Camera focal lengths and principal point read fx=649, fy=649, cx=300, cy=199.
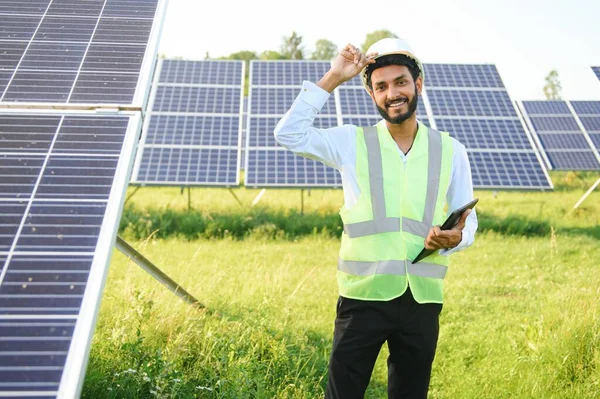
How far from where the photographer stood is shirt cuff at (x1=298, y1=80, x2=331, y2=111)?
3.07 metres

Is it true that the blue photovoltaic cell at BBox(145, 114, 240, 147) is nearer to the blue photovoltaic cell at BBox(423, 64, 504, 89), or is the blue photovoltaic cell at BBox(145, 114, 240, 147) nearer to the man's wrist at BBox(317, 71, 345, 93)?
the blue photovoltaic cell at BBox(423, 64, 504, 89)

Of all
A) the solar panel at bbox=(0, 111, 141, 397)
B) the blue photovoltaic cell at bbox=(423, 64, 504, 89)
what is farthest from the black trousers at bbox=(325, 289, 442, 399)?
the blue photovoltaic cell at bbox=(423, 64, 504, 89)

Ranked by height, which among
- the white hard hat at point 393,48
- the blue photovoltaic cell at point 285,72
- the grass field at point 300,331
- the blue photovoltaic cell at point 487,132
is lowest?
the grass field at point 300,331

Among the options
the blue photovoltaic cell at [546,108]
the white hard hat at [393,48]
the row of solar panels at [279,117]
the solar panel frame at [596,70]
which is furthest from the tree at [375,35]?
the white hard hat at [393,48]

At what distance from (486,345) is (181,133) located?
878cm

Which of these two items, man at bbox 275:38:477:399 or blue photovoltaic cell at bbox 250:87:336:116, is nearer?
man at bbox 275:38:477:399

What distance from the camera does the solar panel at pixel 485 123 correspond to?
11711 mm

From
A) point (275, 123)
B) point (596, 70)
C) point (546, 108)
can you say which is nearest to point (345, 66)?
point (275, 123)

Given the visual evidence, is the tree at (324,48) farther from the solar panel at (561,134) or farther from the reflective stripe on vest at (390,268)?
the reflective stripe on vest at (390,268)

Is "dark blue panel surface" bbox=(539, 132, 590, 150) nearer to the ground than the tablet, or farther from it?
farther from it

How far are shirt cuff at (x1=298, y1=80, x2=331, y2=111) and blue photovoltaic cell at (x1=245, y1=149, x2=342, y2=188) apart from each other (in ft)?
26.1

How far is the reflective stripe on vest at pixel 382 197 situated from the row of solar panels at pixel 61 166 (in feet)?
3.86

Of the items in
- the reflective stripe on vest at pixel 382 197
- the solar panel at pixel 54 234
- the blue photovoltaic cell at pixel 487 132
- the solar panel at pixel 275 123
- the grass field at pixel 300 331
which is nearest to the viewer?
the solar panel at pixel 54 234

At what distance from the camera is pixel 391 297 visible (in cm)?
311
